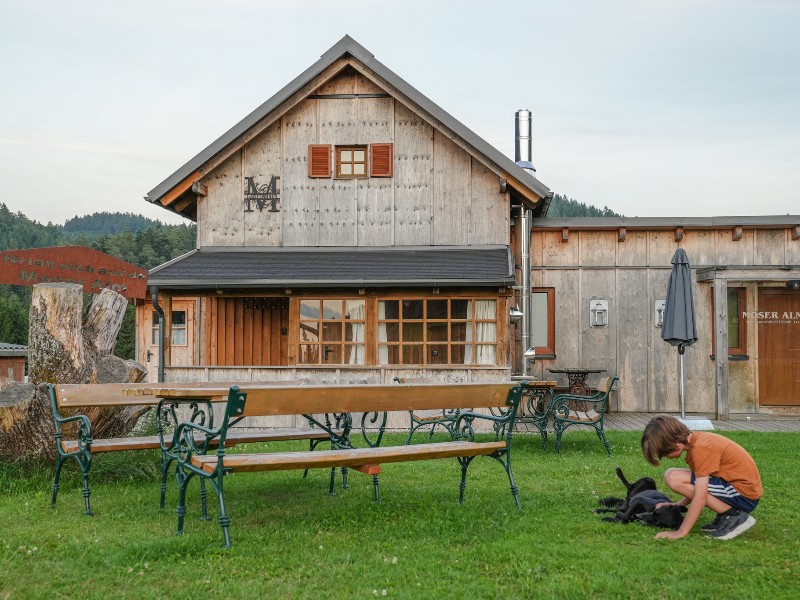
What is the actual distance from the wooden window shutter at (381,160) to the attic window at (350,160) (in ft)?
0.66

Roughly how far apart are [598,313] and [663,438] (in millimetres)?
11185

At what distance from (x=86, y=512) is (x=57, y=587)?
2034 millimetres

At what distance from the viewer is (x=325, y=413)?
6.30m

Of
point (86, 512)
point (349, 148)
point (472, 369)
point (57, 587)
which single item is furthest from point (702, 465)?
point (349, 148)

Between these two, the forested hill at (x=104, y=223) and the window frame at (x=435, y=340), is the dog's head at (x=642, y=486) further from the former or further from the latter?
the forested hill at (x=104, y=223)

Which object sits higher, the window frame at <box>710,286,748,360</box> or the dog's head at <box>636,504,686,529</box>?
the window frame at <box>710,286,748,360</box>

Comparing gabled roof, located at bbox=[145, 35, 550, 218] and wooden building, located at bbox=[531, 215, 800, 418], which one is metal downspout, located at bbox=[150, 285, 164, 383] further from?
wooden building, located at bbox=[531, 215, 800, 418]

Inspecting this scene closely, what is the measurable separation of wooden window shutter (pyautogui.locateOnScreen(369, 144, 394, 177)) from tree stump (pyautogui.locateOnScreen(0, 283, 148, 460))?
288 inches

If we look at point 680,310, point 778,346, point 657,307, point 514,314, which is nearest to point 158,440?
point 514,314

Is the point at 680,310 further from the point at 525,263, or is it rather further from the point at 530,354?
the point at 525,263

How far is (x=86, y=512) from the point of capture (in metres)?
6.68

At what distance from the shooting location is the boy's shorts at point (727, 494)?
5828mm

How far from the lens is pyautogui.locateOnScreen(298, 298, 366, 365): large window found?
14.8 metres

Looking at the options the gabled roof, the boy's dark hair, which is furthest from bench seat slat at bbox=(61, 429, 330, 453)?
the gabled roof
